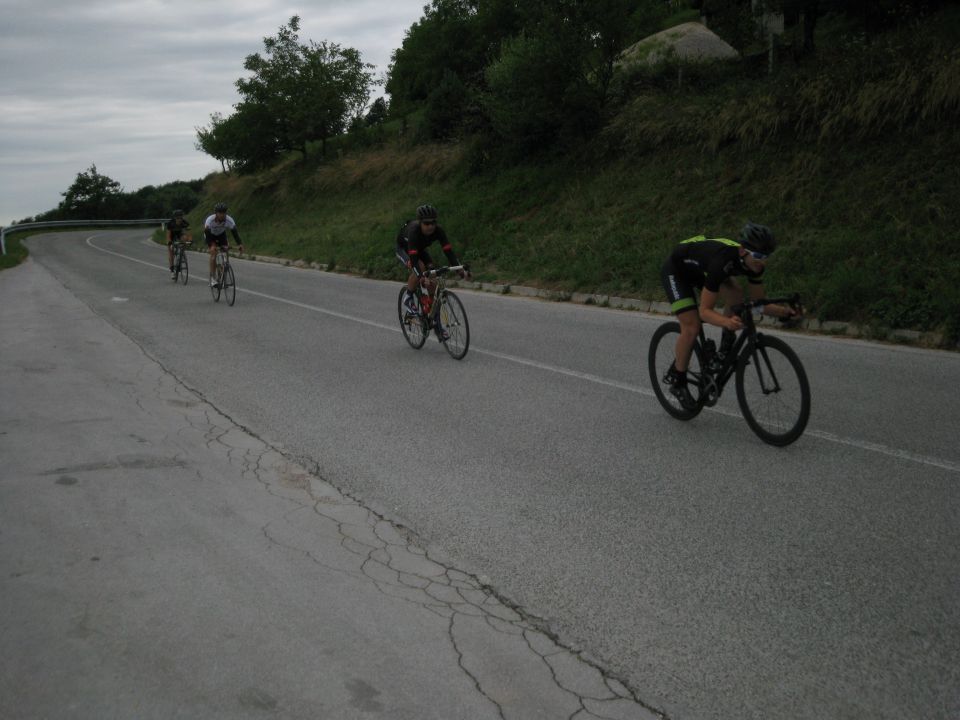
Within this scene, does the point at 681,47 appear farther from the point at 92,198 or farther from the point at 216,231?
the point at 92,198

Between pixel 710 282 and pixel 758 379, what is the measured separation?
82 centimetres

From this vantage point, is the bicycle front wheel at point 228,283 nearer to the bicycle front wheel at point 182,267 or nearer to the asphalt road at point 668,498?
the bicycle front wheel at point 182,267

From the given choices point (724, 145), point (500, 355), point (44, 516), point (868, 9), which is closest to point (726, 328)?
point (500, 355)

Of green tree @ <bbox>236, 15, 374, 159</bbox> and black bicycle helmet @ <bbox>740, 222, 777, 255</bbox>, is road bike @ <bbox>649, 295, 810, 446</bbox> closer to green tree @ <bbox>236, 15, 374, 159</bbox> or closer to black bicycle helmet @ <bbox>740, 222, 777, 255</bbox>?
black bicycle helmet @ <bbox>740, 222, 777, 255</bbox>

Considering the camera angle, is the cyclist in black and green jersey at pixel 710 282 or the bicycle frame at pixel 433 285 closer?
the cyclist in black and green jersey at pixel 710 282

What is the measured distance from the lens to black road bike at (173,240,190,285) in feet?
69.7

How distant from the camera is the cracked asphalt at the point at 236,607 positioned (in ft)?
9.82

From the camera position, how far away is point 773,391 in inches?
237

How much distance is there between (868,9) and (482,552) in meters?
23.6

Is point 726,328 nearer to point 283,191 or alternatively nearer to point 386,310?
point 386,310

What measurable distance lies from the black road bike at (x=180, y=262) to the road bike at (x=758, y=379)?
17.3 m

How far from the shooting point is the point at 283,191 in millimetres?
46406

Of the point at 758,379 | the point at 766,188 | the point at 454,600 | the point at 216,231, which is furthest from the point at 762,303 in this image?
the point at 216,231

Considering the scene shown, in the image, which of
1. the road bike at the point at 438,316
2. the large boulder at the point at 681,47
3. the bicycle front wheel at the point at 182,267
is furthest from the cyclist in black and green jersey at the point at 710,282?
the large boulder at the point at 681,47
